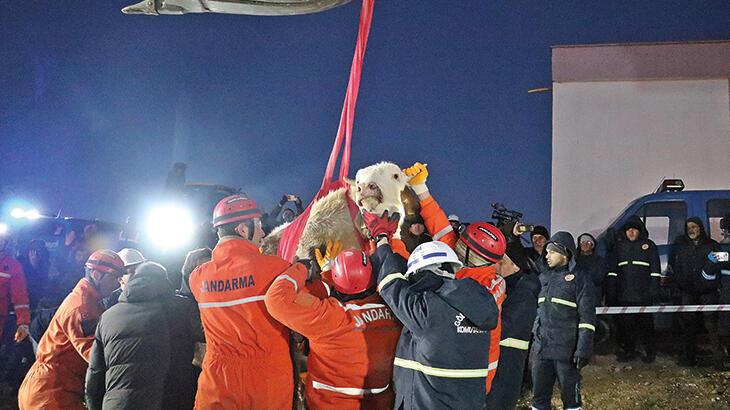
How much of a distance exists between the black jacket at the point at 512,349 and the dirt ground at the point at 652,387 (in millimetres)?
2297

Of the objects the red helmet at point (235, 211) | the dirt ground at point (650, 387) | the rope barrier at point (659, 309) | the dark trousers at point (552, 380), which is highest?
the red helmet at point (235, 211)

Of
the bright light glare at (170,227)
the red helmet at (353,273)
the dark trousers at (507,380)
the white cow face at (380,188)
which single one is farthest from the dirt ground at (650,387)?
the red helmet at (353,273)

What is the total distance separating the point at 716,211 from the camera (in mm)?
8219

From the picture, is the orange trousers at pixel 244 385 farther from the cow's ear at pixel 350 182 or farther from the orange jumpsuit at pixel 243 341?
the cow's ear at pixel 350 182

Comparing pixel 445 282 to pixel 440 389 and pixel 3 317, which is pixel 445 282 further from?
pixel 3 317

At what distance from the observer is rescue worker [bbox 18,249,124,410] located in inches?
164

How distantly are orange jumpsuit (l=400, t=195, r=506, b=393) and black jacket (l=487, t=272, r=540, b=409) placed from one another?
14 centimetres

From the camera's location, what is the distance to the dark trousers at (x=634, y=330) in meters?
7.45

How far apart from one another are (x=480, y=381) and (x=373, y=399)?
0.75 metres

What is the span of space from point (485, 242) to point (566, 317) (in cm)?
228

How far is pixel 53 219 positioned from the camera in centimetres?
935

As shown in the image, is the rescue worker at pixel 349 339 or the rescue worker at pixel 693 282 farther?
the rescue worker at pixel 693 282

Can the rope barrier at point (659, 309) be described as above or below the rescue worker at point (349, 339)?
below

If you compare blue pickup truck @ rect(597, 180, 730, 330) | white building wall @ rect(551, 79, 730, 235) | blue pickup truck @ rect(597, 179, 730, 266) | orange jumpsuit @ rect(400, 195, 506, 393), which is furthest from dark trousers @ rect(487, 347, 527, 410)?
white building wall @ rect(551, 79, 730, 235)
